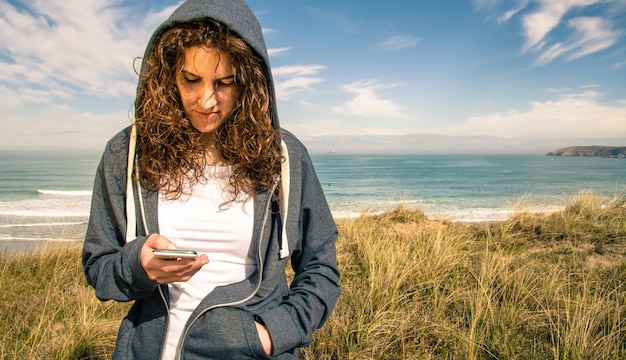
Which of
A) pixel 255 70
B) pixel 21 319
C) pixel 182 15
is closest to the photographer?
pixel 182 15

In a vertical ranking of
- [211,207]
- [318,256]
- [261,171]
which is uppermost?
[261,171]

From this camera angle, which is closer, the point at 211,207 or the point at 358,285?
the point at 211,207

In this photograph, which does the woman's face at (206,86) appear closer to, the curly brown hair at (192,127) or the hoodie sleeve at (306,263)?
the curly brown hair at (192,127)

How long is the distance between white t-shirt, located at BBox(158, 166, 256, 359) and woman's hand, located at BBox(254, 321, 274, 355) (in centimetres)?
17

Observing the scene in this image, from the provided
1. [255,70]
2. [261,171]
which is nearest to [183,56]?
[255,70]

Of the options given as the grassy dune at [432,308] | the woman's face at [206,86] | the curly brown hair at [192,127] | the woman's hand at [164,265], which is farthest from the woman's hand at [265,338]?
the grassy dune at [432,308]

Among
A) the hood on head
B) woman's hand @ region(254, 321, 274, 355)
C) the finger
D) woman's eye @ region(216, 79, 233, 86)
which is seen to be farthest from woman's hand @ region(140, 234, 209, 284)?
the hood on head

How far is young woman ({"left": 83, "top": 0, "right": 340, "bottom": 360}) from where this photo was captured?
1103 millimetres

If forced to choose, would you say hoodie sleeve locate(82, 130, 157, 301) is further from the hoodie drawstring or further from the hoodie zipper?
the hoodie drawstring

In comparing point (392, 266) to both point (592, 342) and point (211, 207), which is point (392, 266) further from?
point (211, 207)

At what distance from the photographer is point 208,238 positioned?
3.85 ft

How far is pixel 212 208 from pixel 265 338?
43 cm

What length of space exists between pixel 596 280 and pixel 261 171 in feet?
13.4

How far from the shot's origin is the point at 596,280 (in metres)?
3.80
